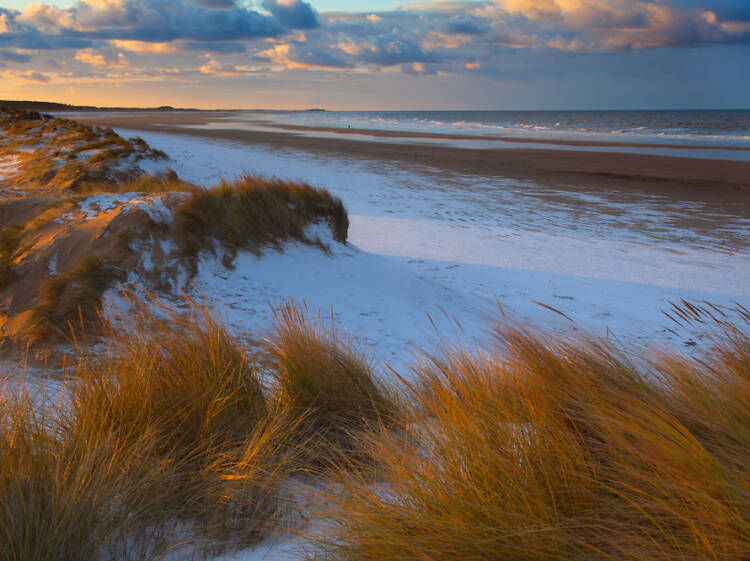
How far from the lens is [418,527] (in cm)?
161

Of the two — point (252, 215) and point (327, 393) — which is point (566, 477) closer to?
point (327, 393)

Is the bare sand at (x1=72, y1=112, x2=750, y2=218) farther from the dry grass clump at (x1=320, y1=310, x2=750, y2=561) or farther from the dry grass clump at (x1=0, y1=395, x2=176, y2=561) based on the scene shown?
the dry grass clump at (x1=0, y1=395, x2=176, y2=561)

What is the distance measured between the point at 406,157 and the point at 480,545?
21.9m

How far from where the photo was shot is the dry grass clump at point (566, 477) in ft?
4.94

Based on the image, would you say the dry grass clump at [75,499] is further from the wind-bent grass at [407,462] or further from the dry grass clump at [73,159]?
the dry grass clump at [73,159]

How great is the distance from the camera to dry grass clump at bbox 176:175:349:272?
5418 millimetres

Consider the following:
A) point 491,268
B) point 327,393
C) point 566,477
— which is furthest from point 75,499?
point 491,268

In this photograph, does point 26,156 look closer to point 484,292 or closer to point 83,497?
point 484,292

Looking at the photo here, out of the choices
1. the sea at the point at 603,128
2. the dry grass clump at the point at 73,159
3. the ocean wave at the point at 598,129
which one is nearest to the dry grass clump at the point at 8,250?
the dry grass clump at the point at 73,159

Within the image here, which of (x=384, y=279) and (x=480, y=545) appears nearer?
(x=480, y=545)

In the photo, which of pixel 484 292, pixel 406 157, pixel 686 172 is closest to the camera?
pixel 484 292

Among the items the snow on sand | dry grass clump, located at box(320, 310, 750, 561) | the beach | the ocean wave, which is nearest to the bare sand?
the beach

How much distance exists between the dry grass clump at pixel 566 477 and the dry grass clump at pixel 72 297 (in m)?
2.97

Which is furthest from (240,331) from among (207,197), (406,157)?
(406,157)
